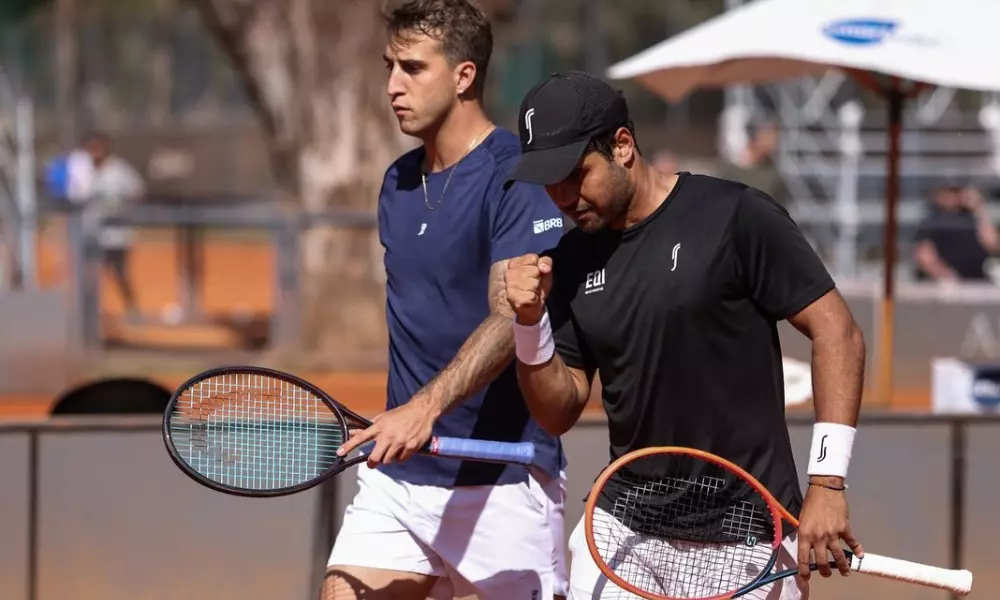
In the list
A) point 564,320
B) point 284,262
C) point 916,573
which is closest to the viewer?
point 916,573

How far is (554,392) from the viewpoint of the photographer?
3928mm

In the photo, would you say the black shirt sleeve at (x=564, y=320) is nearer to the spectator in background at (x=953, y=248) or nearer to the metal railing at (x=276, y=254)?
the metal railing at (x=276, y=254)

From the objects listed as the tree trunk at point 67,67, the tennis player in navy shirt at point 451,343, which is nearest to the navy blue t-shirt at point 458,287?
the tennis player in navy shirt at point 451,343

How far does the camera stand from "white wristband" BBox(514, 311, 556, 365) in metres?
3.81

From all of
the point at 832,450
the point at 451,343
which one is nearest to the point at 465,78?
the point at 451,343

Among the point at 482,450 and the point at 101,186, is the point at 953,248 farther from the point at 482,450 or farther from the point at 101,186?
the point at 101,186

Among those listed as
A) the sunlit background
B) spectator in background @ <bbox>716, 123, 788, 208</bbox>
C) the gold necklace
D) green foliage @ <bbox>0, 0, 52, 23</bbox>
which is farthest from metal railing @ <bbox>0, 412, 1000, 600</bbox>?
green foliage @ <bbox>0, 0, 52, 23</bbox>

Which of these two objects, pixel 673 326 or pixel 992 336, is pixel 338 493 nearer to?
pixel 673 326

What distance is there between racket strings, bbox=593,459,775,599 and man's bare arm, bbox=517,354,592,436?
0.21m

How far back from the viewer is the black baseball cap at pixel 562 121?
3.70 metres

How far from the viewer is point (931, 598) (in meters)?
6.74

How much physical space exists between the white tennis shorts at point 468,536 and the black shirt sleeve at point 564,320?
2.08 ft

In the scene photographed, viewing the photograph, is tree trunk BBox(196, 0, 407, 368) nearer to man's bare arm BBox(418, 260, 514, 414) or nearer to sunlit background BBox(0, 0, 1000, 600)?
sunlit background BBox(0, 0, 1000, 600)

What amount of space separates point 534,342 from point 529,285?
0.57 feet
